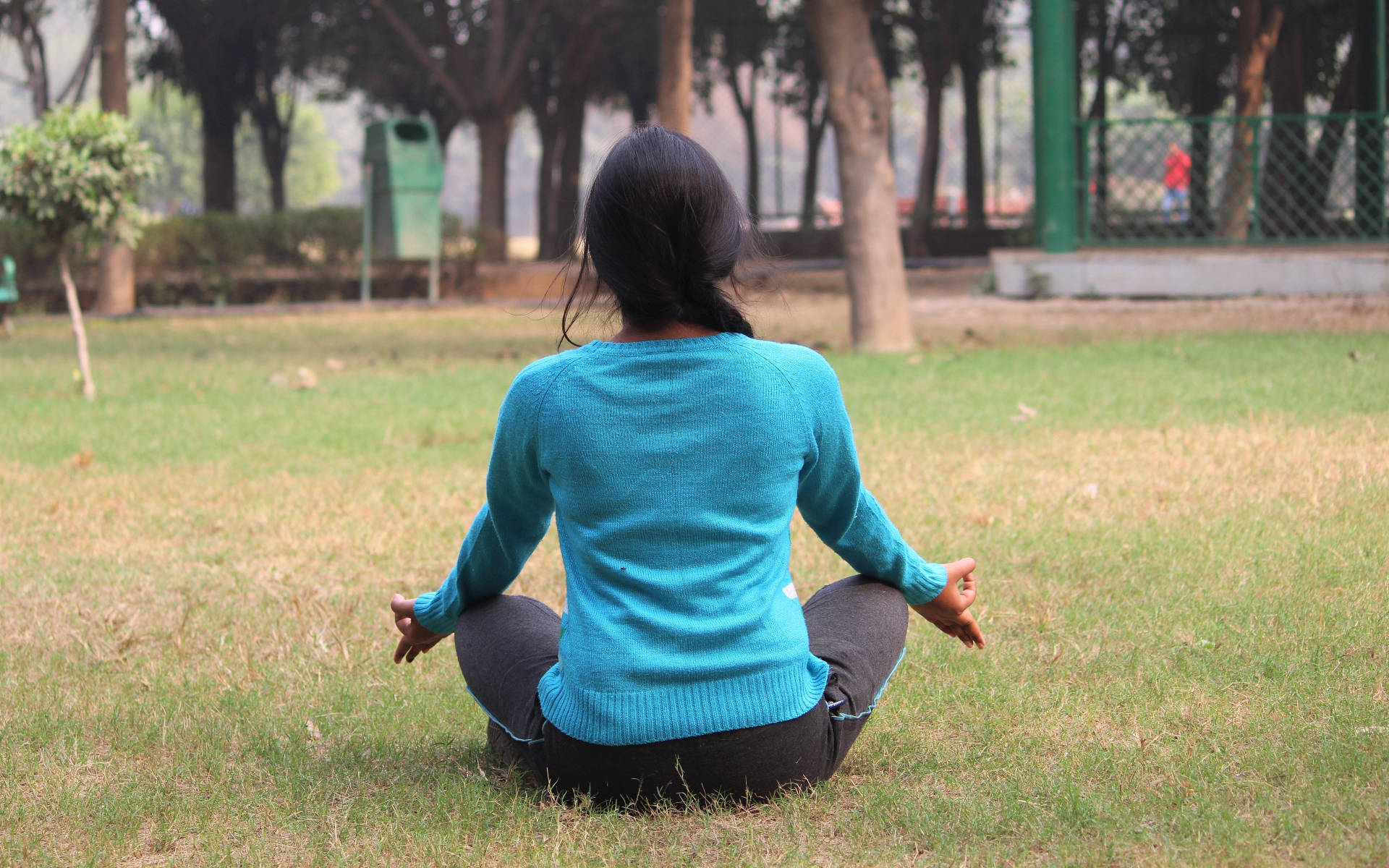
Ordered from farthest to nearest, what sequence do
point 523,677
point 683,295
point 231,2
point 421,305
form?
point 231,2
point 421,305
point 523,677
point 683,295

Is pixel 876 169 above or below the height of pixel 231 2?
below

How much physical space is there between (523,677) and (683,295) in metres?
0.79

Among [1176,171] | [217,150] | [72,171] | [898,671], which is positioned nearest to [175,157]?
[217,150]

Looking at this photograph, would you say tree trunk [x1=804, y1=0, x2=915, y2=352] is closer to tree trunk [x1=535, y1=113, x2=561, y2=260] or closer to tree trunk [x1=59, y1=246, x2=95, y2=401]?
tree trunk [x1=59, y1=246, x2=95, y2=401]

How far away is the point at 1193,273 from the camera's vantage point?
39.2 feet

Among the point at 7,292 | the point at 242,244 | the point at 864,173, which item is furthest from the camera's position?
the point at 242,244

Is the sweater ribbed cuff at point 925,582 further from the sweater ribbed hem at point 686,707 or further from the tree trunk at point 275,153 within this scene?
the tree trunk at point 275,153

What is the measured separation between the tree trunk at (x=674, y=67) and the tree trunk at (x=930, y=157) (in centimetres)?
1154

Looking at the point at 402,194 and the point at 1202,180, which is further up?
the point at 402,194

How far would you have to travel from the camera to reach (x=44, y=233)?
29.6 feet

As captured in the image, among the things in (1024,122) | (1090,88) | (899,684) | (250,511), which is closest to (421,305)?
(250,511)

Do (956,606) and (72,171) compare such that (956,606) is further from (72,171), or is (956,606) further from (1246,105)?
(1246,105)

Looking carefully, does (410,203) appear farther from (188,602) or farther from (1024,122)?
(1024,122)

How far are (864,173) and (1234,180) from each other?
4.56m
